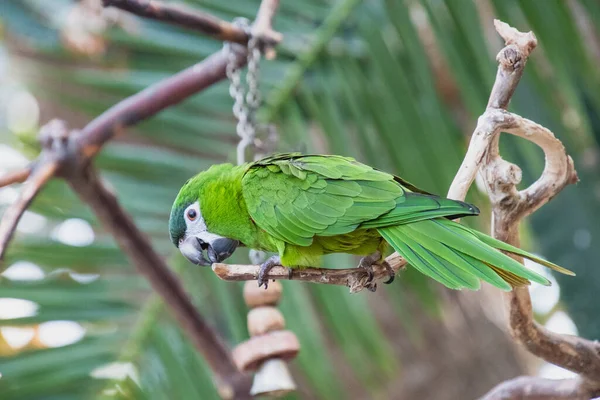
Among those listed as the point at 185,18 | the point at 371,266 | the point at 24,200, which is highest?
the point at 185,18

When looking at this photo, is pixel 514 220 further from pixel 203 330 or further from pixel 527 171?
pixel 527 171

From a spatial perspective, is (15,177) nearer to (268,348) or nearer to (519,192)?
(268,348)

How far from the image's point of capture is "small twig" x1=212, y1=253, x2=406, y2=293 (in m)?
0.94

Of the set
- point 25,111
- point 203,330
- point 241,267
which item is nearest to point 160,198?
point 203,330

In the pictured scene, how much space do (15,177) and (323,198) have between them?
61 cm

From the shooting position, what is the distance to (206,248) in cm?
124

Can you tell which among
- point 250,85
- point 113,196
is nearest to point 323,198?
point 250,85

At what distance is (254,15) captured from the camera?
1.88m

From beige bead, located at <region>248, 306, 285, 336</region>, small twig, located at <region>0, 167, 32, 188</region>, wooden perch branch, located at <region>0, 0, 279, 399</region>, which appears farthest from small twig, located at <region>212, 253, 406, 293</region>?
small twig, located at <region>0, 167, 32, 188</region>

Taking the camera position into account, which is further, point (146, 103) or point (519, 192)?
point (146, 103)

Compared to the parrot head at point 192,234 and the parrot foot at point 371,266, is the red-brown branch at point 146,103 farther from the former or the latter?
the parrot foot at point 371,266

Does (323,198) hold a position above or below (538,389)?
above

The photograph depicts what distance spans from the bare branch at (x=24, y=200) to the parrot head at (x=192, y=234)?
25 centimetres

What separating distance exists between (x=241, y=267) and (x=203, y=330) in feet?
1.57
